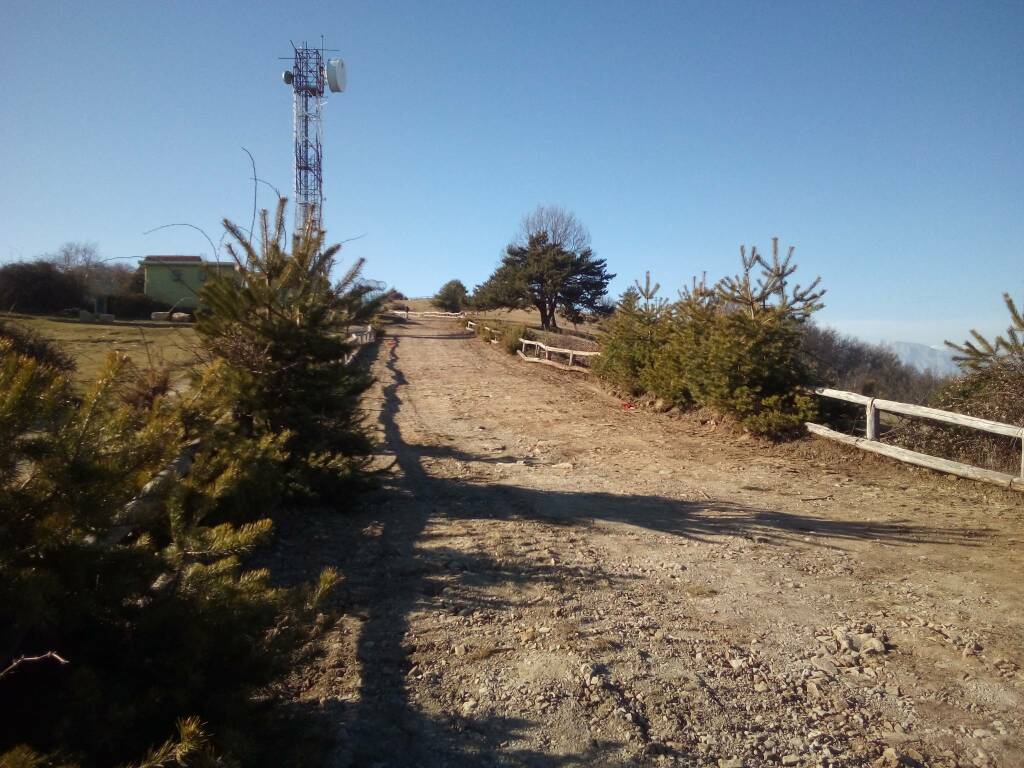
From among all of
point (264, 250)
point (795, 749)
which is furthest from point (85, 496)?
point (264, 250)

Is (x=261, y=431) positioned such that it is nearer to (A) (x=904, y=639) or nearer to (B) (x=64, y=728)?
(B) (x=64, y=728)

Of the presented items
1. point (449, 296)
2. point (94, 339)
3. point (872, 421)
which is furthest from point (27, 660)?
point (449, 296)

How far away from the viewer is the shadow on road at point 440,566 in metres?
3.44

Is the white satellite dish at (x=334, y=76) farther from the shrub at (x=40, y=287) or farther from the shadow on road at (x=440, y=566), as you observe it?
the shrub at (x=40, y=287)

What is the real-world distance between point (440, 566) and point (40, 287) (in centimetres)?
3113

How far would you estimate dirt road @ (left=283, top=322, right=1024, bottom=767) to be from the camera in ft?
11.7

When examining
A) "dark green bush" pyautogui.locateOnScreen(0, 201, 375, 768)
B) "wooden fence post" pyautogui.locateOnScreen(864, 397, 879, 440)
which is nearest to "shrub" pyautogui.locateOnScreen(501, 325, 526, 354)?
"wooden fence post" pyautogui.locateOnScreen(864, 397, 879, 440)

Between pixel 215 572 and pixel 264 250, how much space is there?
511 centimetres

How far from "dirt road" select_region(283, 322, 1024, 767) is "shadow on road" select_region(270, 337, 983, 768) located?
0.07 feet

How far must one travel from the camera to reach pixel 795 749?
347 centimetres

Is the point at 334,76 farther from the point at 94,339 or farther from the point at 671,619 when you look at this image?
the point at 671,619

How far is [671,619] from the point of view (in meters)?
4.96

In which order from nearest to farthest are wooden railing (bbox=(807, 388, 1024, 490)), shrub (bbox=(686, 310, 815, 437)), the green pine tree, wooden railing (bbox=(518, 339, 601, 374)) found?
the green pine tree < wooden railing (bbox=(807, 388, 1024, 490)) < shrub (bbox=(686, 310, 815, 437)) < wooden railing (bbox=(518, 339, 601, 374))

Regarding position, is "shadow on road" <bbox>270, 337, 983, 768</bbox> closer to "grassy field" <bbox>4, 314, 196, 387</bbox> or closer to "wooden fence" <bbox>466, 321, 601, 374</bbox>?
"grassy field" <bbox>4, 314, 196, 387</bbox>
